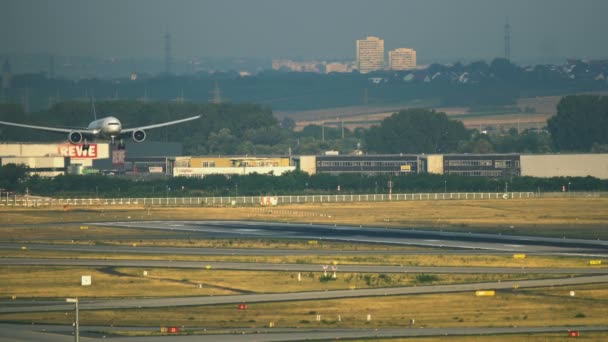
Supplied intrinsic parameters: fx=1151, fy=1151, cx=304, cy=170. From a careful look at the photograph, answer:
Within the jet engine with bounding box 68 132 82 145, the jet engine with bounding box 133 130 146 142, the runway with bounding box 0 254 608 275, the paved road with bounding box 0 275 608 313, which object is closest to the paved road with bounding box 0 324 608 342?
the paved road with bounding box 0 275 608 313

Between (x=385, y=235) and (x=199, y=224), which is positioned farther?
(x=199, y=224)

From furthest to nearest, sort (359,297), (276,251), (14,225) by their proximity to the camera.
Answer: (14,225)
(276,251)
(359,297)

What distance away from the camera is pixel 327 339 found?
60.1 meters

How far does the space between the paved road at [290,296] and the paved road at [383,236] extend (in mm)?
19974

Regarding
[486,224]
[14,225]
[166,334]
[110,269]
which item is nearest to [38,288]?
[110,269]

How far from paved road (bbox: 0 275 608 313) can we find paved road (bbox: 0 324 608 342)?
7.01m

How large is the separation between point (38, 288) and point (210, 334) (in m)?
22.4

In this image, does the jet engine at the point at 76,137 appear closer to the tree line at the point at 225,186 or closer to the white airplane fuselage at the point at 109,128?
the white airplane fuselage at the point at 109,128

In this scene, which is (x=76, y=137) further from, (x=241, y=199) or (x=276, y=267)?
(x=241, y=199)

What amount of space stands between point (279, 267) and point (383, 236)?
92.8 feet

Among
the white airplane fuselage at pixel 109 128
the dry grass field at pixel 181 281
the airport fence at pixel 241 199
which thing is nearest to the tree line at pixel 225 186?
the airport fence at pixel 241 199

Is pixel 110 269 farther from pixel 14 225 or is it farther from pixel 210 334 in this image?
pixel 14 225

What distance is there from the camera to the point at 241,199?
176m

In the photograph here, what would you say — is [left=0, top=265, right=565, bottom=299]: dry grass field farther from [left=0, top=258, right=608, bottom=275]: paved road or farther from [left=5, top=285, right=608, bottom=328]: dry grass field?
[left=5, top=285, right=608, bottom=328]: dry grass field
